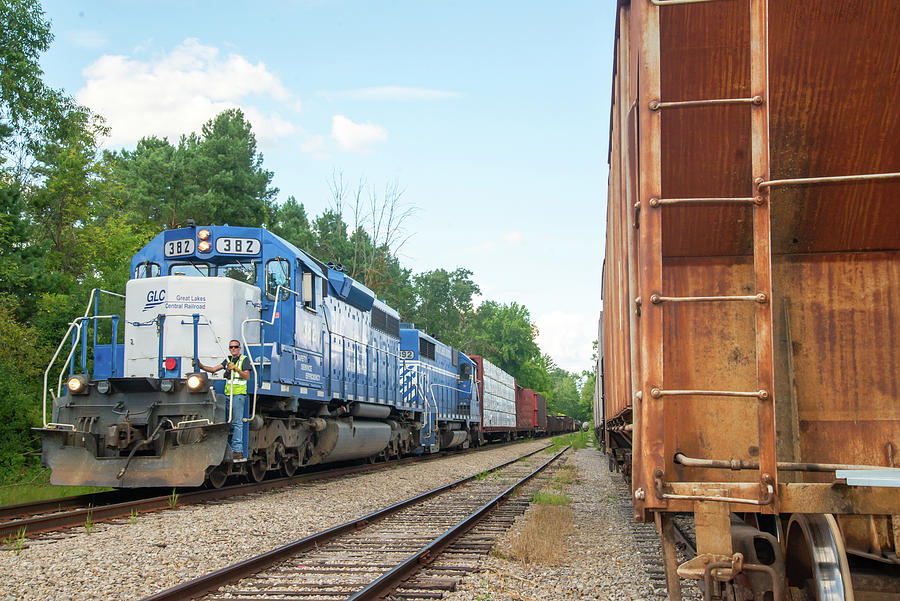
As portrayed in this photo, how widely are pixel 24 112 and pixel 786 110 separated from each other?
18.8m

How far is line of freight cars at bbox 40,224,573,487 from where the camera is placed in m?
9.07

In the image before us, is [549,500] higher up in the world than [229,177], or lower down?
lower down

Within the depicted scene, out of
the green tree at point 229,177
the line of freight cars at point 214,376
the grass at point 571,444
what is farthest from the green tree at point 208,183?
the line of freight cars at point 214,376

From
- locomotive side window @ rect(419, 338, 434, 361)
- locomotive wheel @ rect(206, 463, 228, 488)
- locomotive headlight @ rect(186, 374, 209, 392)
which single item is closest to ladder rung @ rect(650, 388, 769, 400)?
locomotive headlight @ rect(186, 374, 209, 392)

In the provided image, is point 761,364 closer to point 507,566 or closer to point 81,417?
point 507,566

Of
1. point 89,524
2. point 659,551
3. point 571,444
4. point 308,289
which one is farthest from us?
point 571,444

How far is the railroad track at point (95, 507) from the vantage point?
7375 mm

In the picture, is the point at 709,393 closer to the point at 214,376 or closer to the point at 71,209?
the point at 214,376

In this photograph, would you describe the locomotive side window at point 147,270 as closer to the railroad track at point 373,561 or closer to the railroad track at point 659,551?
the railroad track at point 373,561

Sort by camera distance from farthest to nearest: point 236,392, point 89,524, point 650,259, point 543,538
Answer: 1. point 236,392
2. point 89,524
3. point 543,538
4. point 650,259

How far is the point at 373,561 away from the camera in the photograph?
6102 millimetres

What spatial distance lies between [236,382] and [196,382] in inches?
21.7

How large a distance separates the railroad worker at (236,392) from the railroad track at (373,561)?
220 cm

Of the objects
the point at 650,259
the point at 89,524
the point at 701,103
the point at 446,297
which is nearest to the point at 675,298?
the point at 650,259
